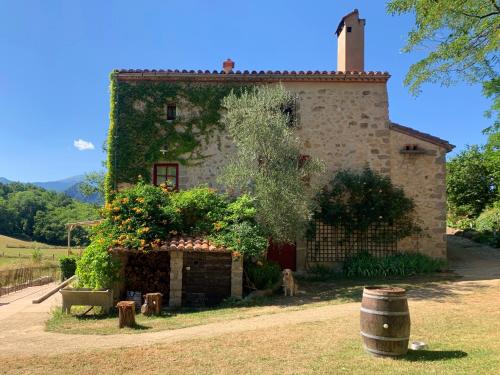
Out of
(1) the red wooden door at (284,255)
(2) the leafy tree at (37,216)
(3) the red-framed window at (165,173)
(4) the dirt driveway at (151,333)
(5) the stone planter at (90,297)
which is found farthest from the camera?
(2) the leafy tree at (37,216)

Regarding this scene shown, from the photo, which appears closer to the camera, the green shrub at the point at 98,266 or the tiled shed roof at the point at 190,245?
the green shrub at the point at 98,266

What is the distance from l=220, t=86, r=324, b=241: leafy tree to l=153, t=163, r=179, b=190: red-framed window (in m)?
3.12

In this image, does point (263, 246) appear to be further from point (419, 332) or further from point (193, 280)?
point (419, 332)

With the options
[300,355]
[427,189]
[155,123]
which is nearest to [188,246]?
[300,355]

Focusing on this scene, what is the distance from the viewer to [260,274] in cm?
1219

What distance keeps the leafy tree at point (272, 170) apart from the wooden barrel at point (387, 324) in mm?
6316

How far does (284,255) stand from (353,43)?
8913 mm

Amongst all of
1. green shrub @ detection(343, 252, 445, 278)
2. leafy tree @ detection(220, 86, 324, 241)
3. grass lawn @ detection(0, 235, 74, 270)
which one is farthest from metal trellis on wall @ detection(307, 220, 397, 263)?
grass lawn @ detection(0, 235, 74, 270)

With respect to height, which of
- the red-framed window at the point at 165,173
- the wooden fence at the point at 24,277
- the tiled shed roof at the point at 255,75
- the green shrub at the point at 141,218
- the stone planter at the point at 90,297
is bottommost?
the wooden fence at the point at 24,277

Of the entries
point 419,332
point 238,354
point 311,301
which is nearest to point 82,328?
point 238,354

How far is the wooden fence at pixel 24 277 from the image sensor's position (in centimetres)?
2164

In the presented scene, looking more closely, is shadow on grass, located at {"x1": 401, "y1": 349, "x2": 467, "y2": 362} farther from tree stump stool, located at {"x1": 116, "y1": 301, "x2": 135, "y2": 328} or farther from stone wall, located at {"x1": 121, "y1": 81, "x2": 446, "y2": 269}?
stone wall, located at {"x1": 121, "y1": 81, "x2": 446, "y2": 269}

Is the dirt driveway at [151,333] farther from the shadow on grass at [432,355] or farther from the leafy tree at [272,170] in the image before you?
the leafy tree at [272,170]

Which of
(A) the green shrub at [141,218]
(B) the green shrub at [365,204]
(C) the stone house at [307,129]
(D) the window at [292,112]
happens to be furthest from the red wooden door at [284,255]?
(D) the window at [292,112]
